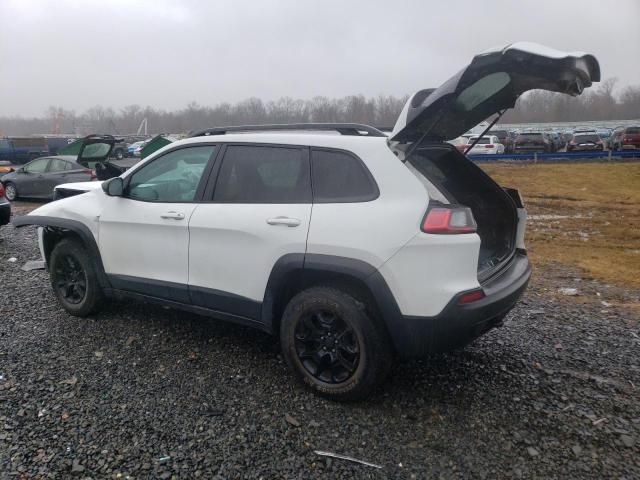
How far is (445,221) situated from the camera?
2.81 metres

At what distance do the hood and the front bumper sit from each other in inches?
41.3

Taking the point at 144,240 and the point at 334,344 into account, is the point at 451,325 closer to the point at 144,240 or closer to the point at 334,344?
the point at 334,344

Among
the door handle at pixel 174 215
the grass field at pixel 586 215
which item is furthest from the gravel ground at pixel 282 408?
the grass field at pixel 586 215

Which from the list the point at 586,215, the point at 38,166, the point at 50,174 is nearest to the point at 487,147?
the point at 586,215

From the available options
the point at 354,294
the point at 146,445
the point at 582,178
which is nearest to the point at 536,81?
the point at 354,294

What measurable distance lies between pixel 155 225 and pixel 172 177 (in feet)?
1.52

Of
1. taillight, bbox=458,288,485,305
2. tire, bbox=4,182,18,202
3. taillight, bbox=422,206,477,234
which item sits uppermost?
taillight, bbox=422,206,477,234

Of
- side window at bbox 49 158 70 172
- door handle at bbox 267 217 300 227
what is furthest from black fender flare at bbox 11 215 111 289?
side window at bbox 49 158 70 172

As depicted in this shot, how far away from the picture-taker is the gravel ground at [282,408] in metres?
2.68

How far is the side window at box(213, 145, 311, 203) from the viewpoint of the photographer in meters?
3.34

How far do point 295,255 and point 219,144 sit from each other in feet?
3.99

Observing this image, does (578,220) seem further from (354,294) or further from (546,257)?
(354,294)

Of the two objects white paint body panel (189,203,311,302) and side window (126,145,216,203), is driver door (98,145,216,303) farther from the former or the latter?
white paint body panel (189,203,311,302)

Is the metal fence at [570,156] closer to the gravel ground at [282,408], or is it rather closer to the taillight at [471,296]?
the gravel ground at [282,408]
